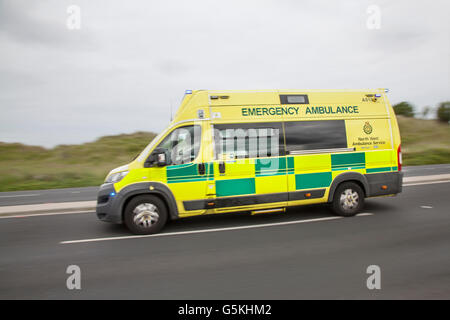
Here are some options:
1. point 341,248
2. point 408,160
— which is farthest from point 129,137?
point 341,248

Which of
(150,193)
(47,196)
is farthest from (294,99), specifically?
(47,196)

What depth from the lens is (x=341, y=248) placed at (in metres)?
4.99

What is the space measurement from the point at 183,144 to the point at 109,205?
168 centimetres

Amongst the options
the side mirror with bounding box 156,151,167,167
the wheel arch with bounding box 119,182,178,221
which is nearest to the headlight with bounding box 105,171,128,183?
the wheel arch with bounding box 119,182,178,221

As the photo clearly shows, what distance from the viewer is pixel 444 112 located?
197 feet

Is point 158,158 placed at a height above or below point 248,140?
below

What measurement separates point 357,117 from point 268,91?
1.99 m

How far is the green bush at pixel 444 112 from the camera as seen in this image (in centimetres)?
5969

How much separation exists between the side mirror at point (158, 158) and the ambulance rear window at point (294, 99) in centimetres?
254

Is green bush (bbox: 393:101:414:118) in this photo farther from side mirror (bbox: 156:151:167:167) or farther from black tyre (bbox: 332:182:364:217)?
side mirror (bbox: 156:151:167:167)

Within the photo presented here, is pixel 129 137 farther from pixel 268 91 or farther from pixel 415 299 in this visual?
pixel 415 299

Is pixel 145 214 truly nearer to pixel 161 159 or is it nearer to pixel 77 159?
pixel 161 159

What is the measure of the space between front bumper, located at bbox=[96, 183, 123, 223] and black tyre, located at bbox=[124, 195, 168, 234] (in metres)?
0.15
